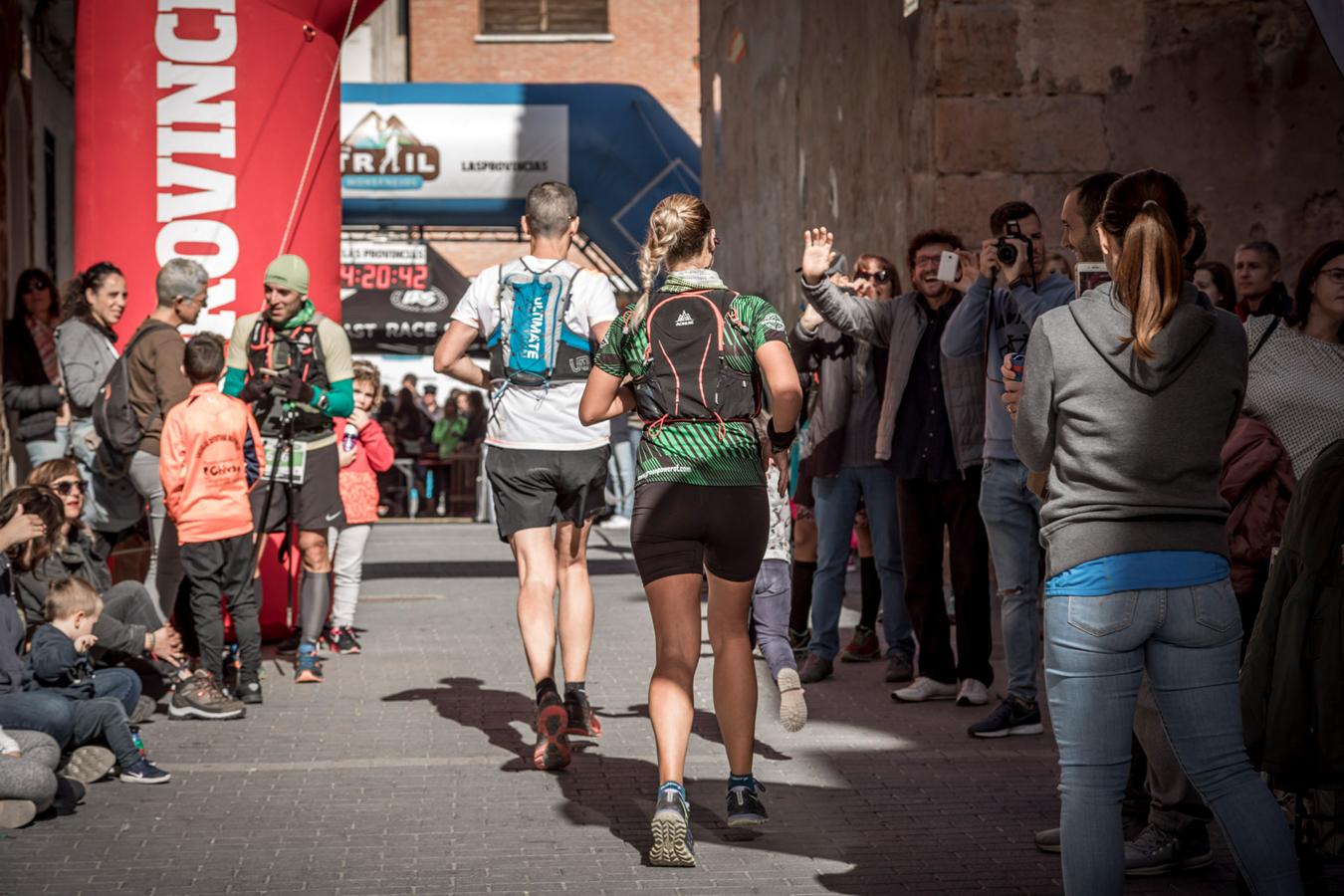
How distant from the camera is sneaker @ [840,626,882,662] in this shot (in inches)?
341

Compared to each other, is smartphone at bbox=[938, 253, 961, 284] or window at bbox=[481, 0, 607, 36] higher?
window at bbox=[481, 0, 607, 36]

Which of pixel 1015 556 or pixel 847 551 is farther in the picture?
pixel 847 551

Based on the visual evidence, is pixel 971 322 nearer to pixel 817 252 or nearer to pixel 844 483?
pixel 817 252

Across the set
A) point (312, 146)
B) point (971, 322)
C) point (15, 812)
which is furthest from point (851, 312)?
point (15, 812)

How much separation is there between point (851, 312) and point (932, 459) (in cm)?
72

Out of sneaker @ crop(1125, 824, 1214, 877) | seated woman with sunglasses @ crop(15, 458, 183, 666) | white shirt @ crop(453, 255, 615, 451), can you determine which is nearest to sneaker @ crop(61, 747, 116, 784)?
seated woman with sunglasses @ crop(15, 458, 183, 666)

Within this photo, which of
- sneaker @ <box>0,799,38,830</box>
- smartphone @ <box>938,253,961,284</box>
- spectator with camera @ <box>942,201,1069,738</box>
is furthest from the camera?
smartphone @ <box>938,253,961,284</box>

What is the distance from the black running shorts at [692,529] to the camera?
4.99m

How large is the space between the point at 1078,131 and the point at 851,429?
145 inches

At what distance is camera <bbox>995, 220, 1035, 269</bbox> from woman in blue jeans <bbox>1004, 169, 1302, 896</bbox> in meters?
2.50

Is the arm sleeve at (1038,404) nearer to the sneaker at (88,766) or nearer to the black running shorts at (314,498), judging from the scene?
the sneaker at (88,766)

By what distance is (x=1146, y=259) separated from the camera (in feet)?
12.0

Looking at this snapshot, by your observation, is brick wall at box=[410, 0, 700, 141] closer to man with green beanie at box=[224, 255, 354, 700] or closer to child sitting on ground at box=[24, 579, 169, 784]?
man with green beanie at box=[224, 255, 354, 700]

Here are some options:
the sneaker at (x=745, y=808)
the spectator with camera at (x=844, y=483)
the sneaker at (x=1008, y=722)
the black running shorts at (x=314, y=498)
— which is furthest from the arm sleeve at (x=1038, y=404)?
the black running shorts at (x=314, y=498)
